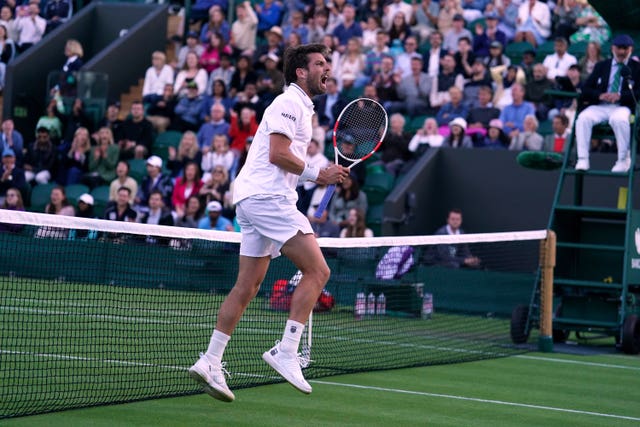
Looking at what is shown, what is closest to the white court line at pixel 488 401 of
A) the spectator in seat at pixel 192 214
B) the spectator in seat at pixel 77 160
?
the spectator in seat at pixel 192 214

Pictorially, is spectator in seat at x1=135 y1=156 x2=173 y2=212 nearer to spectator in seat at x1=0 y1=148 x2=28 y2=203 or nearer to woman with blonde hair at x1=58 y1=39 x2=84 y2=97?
spectator in seat at x1=0 y1=148 x2=28 y2=203

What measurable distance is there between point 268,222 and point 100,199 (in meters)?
12.7

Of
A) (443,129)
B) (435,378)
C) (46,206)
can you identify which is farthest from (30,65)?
(435,378)

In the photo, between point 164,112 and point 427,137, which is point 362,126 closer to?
point 427,137

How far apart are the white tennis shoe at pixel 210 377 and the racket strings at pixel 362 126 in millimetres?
1870

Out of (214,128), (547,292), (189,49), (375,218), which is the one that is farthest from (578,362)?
(189,49)

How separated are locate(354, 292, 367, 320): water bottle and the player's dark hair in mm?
5709

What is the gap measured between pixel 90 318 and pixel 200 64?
33.8 feet

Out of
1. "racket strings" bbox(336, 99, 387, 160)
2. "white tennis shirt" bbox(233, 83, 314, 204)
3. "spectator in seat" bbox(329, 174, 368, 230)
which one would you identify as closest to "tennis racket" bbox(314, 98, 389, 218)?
"racket strings" bbox(336, 99, 387, 160)

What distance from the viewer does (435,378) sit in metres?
10.1

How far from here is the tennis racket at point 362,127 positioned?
A: 27.6 feet

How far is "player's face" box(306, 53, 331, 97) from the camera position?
776 cm

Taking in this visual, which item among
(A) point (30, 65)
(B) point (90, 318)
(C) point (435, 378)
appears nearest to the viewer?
(C) point (435, 378)

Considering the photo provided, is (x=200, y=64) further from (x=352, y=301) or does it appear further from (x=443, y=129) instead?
(x=352, y=301)
